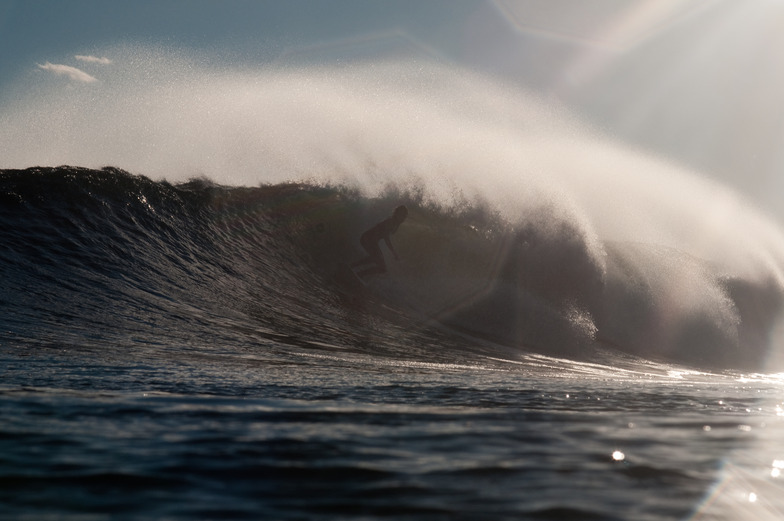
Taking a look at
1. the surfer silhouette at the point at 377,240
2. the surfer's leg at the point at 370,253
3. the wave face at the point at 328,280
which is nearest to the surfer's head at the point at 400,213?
the surfer silhouette at the point at 377,240

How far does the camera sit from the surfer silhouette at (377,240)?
44.6 ft

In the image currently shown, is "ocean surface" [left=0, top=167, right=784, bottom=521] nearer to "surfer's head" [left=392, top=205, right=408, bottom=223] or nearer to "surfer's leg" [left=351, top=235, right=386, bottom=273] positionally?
"surfer's leg" [left=351, top=235, right=386, bottom=273]

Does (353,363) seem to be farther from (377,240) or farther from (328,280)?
(377,240)

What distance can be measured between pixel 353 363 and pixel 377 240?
6994 millimetres

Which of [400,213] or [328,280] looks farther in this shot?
[400,213]

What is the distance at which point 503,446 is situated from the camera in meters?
2.64

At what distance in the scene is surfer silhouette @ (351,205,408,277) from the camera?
13594 mm

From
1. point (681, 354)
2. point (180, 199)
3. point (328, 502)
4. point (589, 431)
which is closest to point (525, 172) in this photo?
point (681, 354)

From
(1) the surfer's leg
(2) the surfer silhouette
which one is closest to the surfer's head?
(2) the surfer silhouette

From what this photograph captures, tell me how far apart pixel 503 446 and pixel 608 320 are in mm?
12628

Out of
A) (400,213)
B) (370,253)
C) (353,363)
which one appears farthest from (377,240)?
(353,363)

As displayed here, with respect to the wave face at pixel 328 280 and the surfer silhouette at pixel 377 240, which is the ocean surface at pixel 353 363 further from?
the surfer silhouette at pixel 377 240

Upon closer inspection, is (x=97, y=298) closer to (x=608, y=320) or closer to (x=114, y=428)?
(x=114, y=428)

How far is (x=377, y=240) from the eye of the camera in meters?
13.6
